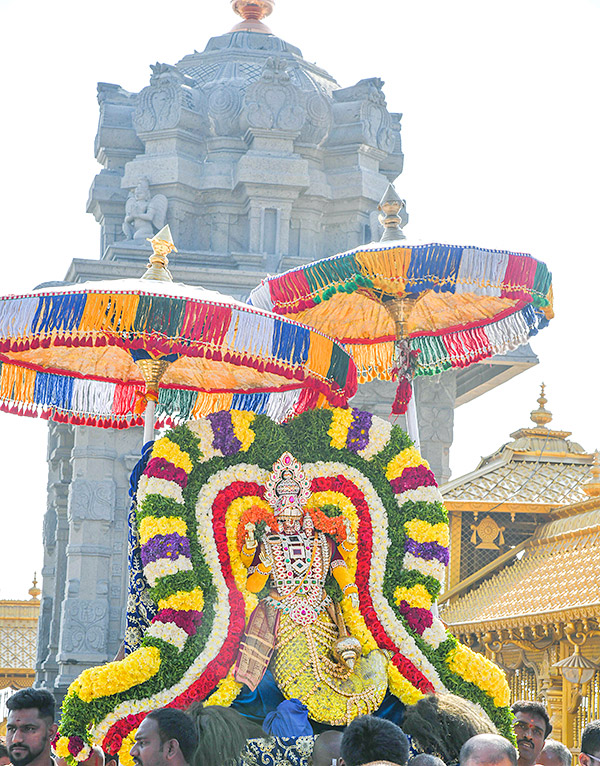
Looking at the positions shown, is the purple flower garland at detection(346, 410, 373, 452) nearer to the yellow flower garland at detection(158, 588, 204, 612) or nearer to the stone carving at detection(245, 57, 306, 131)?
the yellow flower garland at detection(158, 588, 204, 612)

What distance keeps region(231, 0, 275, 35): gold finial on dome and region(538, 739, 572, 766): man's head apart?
19.6 metres

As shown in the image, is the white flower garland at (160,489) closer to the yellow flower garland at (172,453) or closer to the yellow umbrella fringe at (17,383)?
the yellow flower garland at (172,453)

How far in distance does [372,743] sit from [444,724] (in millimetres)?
2130

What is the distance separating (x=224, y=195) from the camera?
72.1ft

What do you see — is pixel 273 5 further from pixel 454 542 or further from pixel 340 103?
pixel 454 542

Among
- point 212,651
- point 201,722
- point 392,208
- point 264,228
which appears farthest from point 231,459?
point 264,228

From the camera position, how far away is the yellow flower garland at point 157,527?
22.9 ft

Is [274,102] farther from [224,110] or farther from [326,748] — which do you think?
[326,748]

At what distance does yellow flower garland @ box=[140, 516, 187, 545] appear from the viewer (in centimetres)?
699

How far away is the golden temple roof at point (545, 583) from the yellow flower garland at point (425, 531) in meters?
3.02

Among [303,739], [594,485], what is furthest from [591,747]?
[594,485]

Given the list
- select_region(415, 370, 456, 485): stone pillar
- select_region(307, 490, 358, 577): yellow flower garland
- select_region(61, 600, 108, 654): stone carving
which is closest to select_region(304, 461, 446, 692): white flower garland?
select_region(307, 490, 358, 577): yellow flower garland

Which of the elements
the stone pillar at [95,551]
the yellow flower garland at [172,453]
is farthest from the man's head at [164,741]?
the stone pillar at [95,551]

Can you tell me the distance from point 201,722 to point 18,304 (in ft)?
8.89
